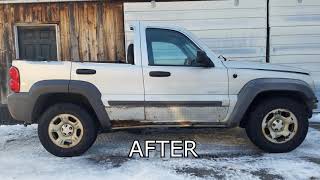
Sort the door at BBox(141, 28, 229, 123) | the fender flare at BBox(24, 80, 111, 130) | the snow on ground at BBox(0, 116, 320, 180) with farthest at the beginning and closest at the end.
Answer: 1. the door at BBox(141, 28, 229, 123)
2. the fender flare at BBox(24, 80, 111, 130)
3. the snow on ground at BBox(0, 116, 320, 180)

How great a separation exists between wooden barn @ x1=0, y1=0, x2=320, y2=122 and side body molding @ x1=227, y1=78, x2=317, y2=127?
365cm

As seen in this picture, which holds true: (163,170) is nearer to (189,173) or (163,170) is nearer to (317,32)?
(189,173)

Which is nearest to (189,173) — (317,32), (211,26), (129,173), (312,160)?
(129,173)

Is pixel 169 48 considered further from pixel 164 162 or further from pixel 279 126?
pixel 279 126


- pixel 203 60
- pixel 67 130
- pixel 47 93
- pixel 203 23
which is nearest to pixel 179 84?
pixel 203 60

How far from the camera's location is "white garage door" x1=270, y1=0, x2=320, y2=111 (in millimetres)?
9531

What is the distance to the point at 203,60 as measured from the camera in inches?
234

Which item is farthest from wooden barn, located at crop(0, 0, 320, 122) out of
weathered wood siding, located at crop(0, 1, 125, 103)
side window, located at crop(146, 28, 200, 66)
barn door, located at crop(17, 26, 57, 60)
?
side window, located at crop(146, 28, 200, 66)

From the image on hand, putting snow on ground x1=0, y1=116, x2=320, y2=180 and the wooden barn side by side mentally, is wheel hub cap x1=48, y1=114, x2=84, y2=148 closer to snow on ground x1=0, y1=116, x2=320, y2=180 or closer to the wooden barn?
snow on ground x1=0, y1=116, x2=320, y2=180

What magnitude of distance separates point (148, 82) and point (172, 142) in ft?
3.86

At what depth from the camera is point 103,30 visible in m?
9.72

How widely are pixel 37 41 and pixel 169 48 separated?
195 inches

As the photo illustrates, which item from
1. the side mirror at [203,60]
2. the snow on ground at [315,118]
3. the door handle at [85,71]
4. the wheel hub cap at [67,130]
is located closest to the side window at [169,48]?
the side mirror at [203,60]

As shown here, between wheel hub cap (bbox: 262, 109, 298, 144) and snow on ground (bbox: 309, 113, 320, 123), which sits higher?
wheel hub cap (bbox: 262, 109, 298, 144)
